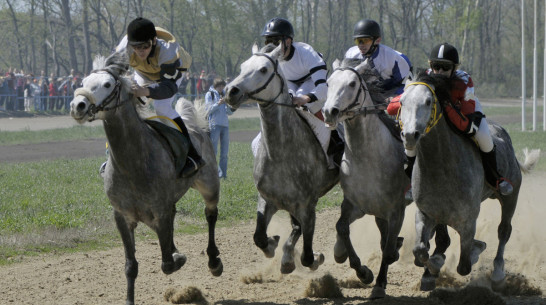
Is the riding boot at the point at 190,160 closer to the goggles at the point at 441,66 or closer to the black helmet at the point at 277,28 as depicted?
the black helmet at the point at 277,28

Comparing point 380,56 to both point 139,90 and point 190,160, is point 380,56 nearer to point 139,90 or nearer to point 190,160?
point 190,160

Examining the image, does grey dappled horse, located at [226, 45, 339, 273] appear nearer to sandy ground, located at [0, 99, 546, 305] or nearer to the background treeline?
sandy ground, located at [0, 99, 546, 305]

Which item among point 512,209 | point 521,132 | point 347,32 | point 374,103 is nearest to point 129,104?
point 374,103

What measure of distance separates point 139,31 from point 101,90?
875 mm

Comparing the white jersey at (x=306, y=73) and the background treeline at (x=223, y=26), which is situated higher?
the background treeline at (x=223, y=26)

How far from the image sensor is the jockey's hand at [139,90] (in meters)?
7.18

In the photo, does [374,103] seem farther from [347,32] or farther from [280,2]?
[347,32]

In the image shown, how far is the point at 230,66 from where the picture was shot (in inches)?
1777

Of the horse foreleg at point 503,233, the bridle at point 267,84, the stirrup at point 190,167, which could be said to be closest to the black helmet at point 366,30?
the bridle at point 267,84

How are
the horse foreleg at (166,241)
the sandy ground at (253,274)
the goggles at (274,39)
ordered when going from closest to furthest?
the horse foreleg at (166,241) → the sandy ground at (253,274) → the goggles at (274,39)

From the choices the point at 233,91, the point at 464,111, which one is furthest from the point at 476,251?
the point at 233,91

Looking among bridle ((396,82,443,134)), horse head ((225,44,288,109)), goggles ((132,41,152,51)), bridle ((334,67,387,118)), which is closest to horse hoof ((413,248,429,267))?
bridle ((396,82,443,134))

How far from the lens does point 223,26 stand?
44469 mm

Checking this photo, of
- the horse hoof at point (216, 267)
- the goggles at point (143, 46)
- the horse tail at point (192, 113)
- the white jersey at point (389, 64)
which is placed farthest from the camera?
the horse tail at point (192, 113)
